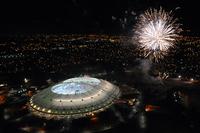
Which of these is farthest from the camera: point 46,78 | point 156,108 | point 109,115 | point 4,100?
point 46,78

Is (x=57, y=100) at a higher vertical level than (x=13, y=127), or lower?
higher

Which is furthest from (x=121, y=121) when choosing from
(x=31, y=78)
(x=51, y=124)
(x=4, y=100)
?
(x=31, y=78)

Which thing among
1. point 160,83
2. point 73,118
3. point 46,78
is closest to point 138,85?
point 160,83

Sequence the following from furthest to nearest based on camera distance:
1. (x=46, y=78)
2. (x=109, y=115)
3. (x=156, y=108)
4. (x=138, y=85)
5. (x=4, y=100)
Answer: (x=46, y=78) → (x=138, y=85) → (x=4, y=100) → (x=156, y=108) → (x=109, y=115)

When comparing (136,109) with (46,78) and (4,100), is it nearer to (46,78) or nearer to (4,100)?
(4,100)

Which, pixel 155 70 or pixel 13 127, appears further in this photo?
pixel 155 70

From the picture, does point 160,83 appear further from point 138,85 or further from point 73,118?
point 73,118
